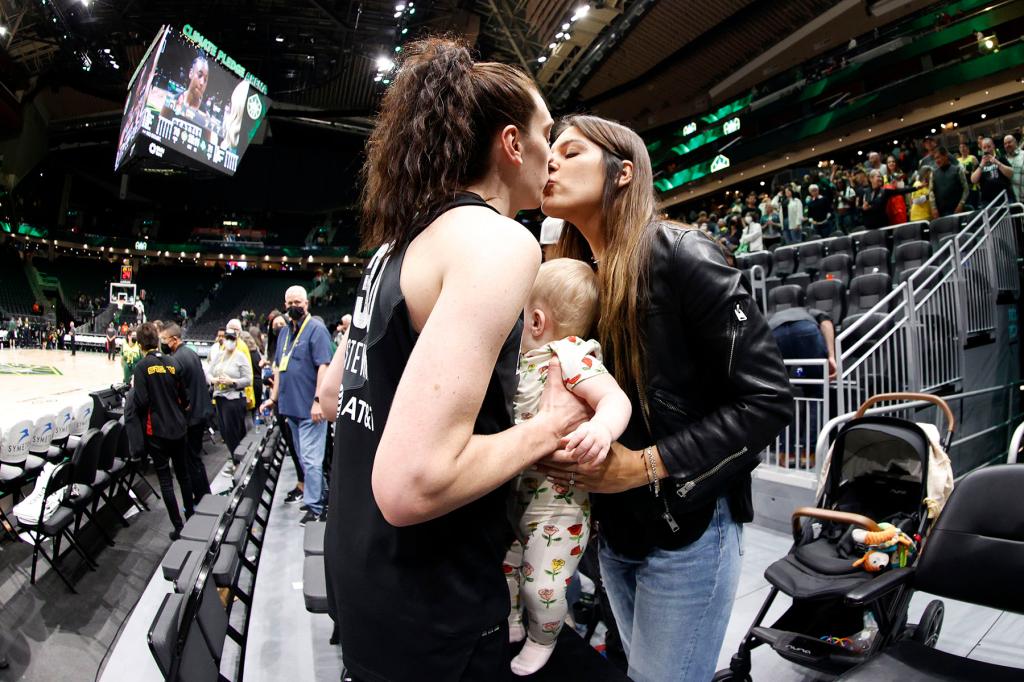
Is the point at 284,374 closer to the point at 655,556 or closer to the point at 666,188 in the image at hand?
the point at 655,556

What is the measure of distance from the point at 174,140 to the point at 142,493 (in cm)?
581

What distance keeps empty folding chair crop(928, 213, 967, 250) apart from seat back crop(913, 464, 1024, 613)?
6212 millimetres

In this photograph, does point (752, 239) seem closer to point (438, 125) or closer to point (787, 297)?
point (787, 297)

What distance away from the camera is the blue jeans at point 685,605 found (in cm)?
115

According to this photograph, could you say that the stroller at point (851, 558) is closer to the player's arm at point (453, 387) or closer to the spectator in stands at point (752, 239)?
the player's arm at point (453, 387)

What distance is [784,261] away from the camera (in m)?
9.03

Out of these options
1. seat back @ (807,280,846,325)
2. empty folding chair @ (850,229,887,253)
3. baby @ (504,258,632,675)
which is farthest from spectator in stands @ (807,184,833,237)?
baby @ (504,258,632,675)

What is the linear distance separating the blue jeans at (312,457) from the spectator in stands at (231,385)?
2.11m

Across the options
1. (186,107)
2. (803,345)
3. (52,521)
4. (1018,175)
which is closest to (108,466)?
(52,521)

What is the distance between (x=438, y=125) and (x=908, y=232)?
8.36 metres

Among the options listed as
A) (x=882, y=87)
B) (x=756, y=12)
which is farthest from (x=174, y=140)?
(x=882, y=87)

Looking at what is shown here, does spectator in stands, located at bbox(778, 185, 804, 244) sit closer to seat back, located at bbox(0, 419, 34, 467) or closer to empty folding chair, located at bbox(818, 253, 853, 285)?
empty folding chair, located at bbox(818, 253, 853, 285)

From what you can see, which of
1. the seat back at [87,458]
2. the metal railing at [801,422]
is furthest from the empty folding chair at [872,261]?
the seat back at [87,458]

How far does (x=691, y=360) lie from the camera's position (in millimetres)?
1161
